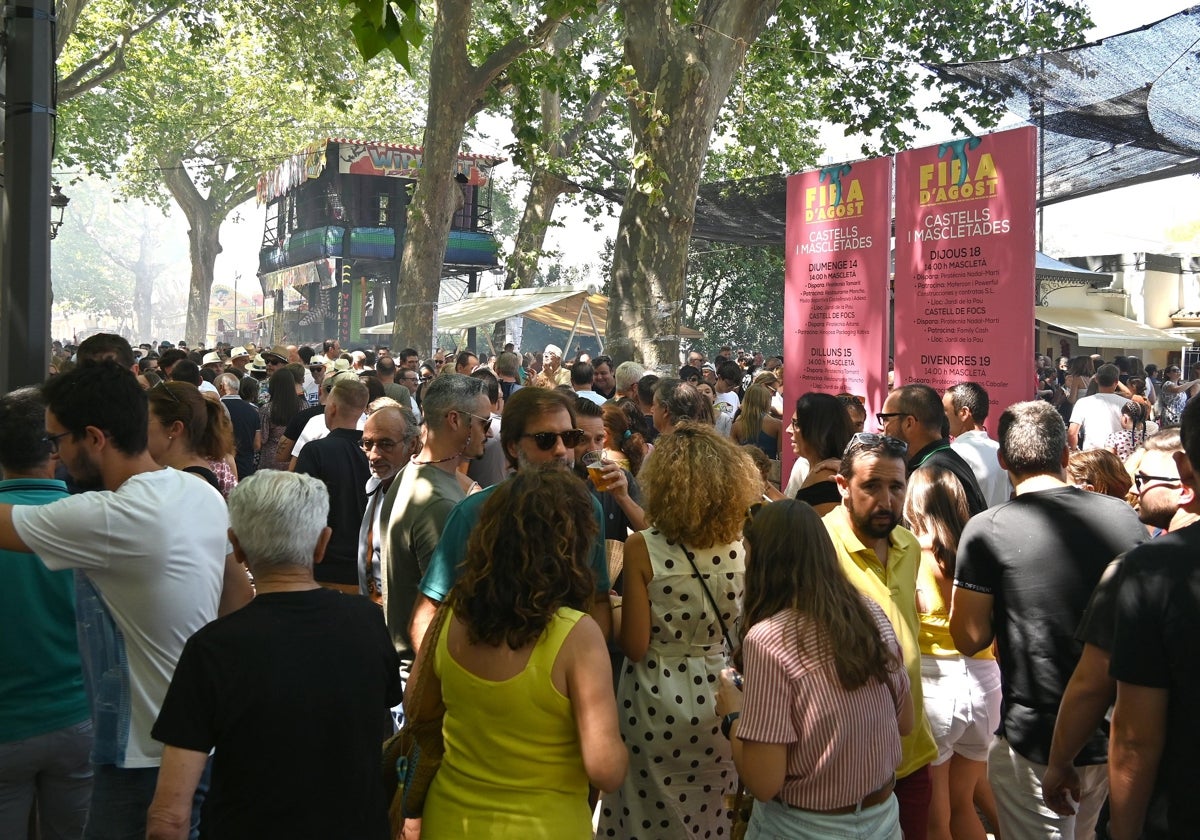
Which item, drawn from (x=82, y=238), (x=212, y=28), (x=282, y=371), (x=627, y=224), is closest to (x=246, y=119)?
(x=212, y=28)

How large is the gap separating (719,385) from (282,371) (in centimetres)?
428

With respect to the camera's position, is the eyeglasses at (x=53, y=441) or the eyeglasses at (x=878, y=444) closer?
the eyeglasses at (x=53, y=441)

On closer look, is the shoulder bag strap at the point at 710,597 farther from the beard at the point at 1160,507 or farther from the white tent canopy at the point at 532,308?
the white tent canopy at the point at 532,308

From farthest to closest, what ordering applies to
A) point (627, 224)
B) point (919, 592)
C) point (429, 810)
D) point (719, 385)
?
point (627, 224) → point (719, 385) → point (919, 592) → point (429, 810)

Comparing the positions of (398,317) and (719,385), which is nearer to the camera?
(719,385)

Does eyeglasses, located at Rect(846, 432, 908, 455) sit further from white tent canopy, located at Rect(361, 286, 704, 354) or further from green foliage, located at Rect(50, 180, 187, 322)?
green foliage, located at Rect(50, 180, 187, 322)

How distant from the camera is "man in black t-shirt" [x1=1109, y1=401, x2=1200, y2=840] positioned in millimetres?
2275

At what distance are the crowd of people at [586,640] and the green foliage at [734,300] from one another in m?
29.7

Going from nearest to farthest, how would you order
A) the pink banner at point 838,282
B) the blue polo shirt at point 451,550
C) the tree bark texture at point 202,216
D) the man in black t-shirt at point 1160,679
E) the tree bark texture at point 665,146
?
1. the man in black t-shirt at point 1160,679
2. the blue polo shirt at point 451,550
3. the pink banner at point 838,282
4. the tree bark texture at point 665,146
5. the tree bark texture at point 202,216

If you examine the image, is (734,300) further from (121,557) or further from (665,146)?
(121,557)

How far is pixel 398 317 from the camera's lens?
17594 mm

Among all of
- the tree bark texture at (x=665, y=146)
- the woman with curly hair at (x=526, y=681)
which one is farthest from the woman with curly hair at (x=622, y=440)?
the tree bark texture at (x=665, y=146)

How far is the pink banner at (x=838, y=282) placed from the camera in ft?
25.2

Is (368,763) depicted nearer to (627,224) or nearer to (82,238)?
(627,224)
